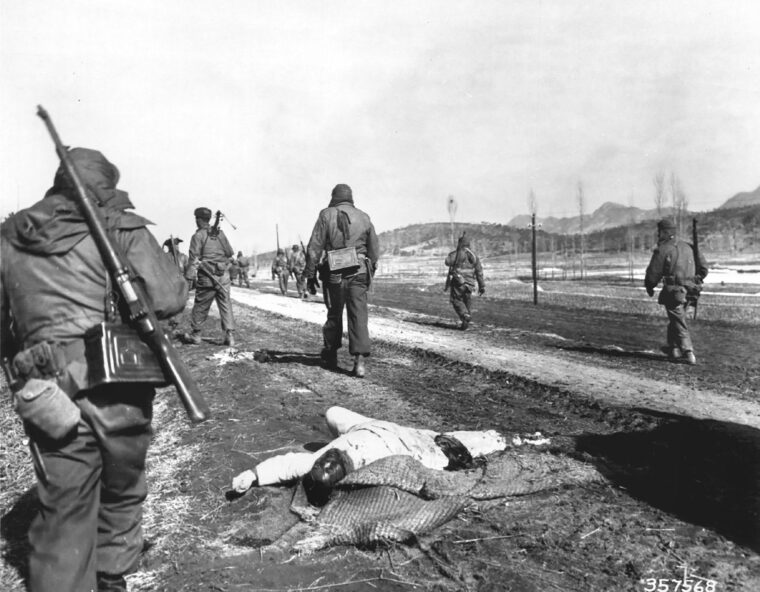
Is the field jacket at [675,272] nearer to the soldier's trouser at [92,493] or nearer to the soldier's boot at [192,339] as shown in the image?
the soldier's boot at [192,339]

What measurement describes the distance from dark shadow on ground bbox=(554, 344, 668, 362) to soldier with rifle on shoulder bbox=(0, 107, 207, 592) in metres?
7.56

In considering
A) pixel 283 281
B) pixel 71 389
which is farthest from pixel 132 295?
pixel 283 281

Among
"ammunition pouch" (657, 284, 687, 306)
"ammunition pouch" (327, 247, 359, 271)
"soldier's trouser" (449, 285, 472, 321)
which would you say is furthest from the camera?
"soldier's trouser" (449, 285, 472, 321)

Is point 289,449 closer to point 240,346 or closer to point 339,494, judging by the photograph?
point 339,494

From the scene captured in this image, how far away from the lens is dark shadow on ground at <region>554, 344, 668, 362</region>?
839 centimetres

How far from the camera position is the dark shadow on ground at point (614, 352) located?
8.39m

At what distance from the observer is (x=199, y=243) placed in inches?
389

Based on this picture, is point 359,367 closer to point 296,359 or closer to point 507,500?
point 296,359

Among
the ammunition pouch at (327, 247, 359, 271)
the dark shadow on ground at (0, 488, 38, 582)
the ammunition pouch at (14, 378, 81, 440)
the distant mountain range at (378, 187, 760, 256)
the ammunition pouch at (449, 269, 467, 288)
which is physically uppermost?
the distant mountain range at (378, 187, 760, 256)

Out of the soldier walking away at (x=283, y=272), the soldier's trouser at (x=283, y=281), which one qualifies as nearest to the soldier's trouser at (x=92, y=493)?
the soldier walking away at (x=283, y=272)

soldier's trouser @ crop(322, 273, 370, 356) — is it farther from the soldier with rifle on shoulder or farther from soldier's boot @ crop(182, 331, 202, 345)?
the soldier with rifle on shoulder

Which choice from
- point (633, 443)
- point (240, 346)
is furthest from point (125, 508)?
point (240, 346)

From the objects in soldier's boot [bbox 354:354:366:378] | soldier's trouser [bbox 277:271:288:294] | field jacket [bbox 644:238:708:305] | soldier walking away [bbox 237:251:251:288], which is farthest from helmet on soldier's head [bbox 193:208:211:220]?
soldier walking away [bbox 237:251:251:288]

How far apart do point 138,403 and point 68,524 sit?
54 centimetres
